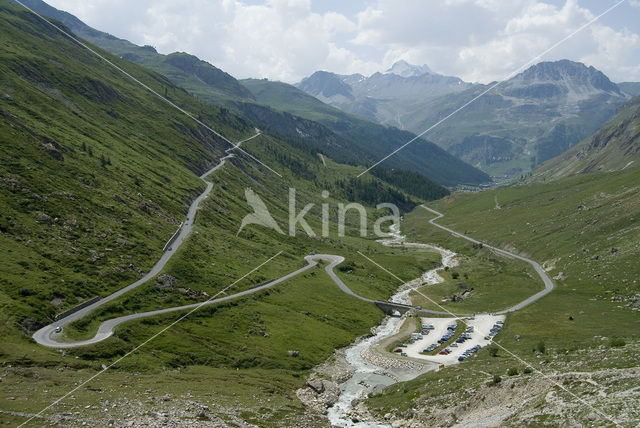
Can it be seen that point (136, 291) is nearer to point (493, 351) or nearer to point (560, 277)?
point (493, 351)

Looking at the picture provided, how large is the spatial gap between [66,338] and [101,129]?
153033mm

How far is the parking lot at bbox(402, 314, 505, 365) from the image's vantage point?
87.7 metres

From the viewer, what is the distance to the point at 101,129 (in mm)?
197875

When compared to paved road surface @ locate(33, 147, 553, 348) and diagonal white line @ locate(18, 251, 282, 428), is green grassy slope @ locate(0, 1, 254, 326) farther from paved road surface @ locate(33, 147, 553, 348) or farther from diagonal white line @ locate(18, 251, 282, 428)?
diagonal white line @ locate(18, 251, 282, 428)

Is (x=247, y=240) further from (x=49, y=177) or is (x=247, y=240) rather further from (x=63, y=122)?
(x=63, y=122)

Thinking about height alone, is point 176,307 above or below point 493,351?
above

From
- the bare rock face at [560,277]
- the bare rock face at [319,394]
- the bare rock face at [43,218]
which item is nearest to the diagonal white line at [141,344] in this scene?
the bare rock face at [319,394]

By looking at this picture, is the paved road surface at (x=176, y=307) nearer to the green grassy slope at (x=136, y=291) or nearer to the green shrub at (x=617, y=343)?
the green grassy slope at (x=136, y=291)

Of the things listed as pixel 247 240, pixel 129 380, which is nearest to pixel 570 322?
pixel 129 380

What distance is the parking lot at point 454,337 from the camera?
288 ft

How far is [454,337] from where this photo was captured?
9900 centimetres

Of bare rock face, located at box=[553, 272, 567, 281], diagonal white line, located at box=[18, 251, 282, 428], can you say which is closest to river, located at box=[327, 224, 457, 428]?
diagonal white line, located at box=[18, 251, 282, 428]

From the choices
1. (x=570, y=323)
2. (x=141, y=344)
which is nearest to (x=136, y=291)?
(x=141, y=344)

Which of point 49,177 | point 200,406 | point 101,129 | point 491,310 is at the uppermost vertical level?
point 101,129
